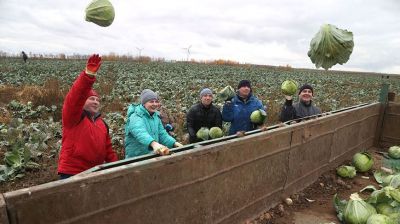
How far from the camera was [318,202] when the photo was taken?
484 centimetres

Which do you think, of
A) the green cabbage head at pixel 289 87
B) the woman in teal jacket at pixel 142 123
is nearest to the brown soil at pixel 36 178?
the woman in teal jacket at pixel 142 123

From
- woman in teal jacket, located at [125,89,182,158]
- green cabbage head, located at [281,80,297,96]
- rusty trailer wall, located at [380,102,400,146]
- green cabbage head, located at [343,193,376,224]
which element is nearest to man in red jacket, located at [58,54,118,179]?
woman in teal jacket, located at [125,89,182,158]

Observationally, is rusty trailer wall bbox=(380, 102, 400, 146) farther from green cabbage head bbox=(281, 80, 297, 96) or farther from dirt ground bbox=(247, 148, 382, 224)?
green cabbage head bbox=(281, 80, 297, 96)

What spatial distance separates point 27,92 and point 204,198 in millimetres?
10467

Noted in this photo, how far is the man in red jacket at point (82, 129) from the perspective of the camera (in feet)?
10.1

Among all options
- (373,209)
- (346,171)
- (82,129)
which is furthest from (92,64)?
(346,171)

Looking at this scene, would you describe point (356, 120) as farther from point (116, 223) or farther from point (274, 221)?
point (116, 223)

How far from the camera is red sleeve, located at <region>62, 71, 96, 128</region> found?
3.06 metres

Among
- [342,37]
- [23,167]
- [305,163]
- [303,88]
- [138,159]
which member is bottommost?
[23,167]

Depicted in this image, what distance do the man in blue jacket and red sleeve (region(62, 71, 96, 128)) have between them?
2764 millimetres

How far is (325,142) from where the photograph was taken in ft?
18.1

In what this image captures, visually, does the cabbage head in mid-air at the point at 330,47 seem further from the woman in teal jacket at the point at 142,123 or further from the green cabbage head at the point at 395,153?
the woman in teal jacket at the point at 142,123

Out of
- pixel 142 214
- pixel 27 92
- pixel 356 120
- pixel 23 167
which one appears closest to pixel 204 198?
pixel 142 214

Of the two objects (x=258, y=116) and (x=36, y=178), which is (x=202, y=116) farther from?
(x=36, y=178)
